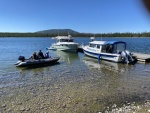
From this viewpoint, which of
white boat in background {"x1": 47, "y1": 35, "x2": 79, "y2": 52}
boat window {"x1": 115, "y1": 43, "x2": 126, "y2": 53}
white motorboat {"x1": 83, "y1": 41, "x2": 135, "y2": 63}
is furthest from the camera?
white boat in background {"x1": 47, "y1": 35, "x2": 79, "y2": 52}

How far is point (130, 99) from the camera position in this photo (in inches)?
383

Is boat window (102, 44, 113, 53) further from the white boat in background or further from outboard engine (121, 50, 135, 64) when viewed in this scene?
the white boat in background

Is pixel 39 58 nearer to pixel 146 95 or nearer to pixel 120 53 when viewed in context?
pixel 120 53

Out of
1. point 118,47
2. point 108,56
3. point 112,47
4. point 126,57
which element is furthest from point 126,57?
point 112,47

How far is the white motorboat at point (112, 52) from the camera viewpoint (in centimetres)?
2284

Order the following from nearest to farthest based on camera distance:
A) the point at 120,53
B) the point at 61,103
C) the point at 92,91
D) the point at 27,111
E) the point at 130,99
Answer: the point at 27,111, the point at 61,103, the point at 130,99, the point at 92,91, the point at 120,53

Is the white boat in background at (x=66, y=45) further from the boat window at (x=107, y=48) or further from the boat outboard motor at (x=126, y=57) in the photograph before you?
the boat outboard motor at (x=126, y=57)

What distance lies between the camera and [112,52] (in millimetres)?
25188

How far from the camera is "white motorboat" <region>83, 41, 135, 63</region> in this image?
74.9 ft

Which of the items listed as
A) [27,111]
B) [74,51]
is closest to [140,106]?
[27,111]

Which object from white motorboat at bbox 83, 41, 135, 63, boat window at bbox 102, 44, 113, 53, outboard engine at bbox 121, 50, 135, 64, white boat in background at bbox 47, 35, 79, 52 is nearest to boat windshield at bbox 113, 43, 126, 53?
white motorboat at bbox 83, 41, 135, 63

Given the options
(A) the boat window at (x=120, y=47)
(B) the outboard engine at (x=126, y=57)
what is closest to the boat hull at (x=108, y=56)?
(B) the outboard engine at (x=126, y=57)

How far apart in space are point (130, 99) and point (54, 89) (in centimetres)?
456

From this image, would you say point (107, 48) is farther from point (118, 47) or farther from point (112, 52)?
point (118, 47)
